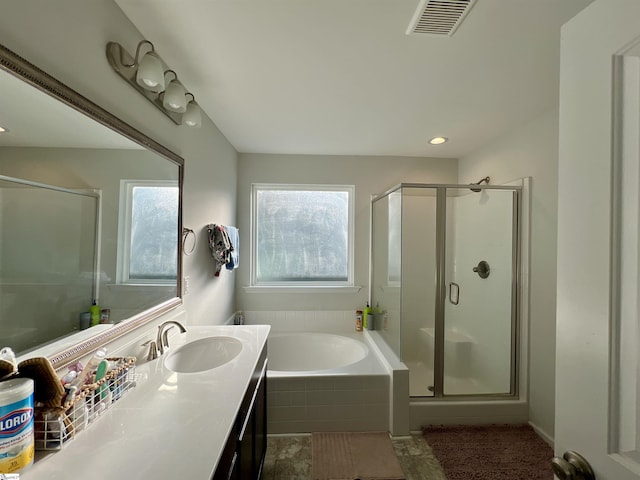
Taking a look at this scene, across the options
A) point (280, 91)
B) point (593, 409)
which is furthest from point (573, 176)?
point (280, 91)

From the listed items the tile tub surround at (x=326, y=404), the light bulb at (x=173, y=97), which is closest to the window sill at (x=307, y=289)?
the tile tub surround at (x=326, y=404)

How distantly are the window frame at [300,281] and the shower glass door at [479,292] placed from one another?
1.00 metres

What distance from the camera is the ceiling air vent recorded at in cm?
103

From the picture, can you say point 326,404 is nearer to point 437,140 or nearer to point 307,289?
point 307,289

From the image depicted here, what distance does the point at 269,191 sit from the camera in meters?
3.03

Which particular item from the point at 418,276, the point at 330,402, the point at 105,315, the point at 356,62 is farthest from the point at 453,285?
the point at 105,315

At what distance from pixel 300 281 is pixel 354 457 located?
1.69m

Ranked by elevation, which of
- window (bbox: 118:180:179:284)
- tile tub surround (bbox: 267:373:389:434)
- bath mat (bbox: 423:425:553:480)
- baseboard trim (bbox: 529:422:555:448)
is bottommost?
bath mat (bbox: 423:425:553:480)

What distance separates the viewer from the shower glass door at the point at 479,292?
2209 mm

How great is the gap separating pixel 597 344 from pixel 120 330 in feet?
4.89

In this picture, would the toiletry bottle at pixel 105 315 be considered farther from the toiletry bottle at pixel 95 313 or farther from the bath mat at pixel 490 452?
the bath mat at pixel 490 452

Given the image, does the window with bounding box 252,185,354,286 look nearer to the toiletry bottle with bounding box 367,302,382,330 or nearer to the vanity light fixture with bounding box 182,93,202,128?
the toiletry bottle with bounding box 367,302,382,330

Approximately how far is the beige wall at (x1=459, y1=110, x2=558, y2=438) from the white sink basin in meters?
2.16

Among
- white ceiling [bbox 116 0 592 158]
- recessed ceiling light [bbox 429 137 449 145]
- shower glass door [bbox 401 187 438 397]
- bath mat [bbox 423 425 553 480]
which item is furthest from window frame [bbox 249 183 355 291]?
bath mat [bbox 423 425 553 480]
